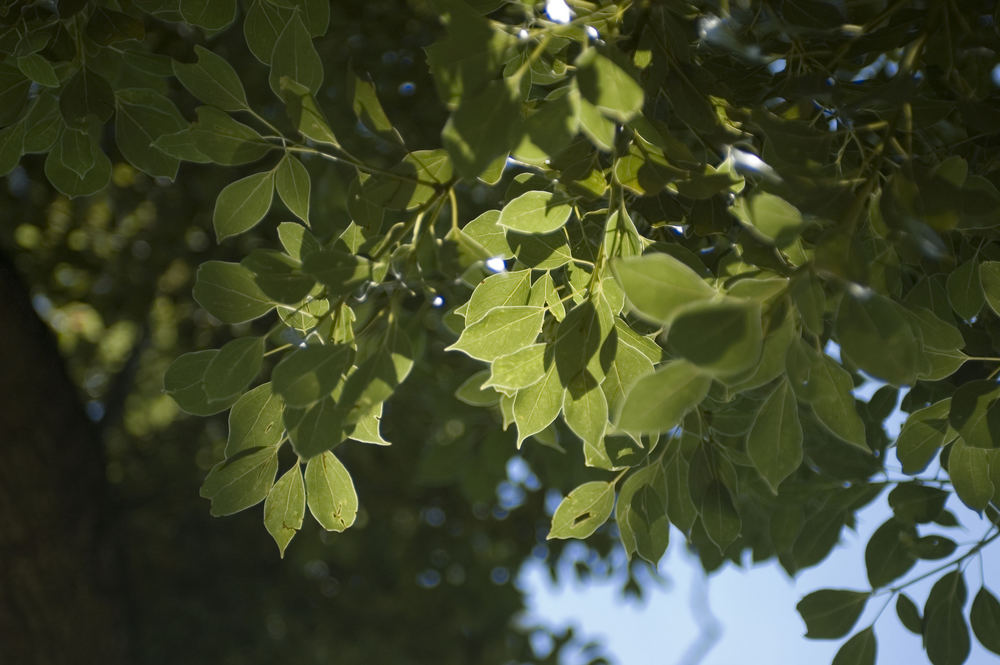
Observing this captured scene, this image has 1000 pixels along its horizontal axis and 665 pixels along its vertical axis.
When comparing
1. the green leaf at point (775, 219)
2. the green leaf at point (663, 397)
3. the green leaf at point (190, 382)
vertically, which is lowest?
the green leaf at point (190, 382)

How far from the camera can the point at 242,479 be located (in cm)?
95

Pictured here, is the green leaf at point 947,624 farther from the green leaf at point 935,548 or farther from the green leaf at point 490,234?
the green leaf at point 490,234

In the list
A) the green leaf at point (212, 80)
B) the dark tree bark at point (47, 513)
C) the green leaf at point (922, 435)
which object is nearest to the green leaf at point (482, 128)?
the green leaf at point (212, 80)

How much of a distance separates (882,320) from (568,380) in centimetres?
29

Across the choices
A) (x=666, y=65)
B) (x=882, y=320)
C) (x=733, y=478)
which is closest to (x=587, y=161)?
(x=666, y=65)

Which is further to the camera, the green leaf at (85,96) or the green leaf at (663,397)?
the green leaf at (85,96)

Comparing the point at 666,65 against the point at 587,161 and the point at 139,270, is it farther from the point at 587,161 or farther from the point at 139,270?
the point at 139,270

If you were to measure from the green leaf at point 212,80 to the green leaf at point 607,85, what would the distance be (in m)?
0.41

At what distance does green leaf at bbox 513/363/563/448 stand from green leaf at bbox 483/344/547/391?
0.05ft

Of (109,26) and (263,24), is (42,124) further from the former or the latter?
(263,24)

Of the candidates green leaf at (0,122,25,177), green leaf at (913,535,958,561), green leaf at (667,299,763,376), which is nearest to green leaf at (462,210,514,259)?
green leaf at (667,299,763,376)

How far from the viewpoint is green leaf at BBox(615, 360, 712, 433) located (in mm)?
596

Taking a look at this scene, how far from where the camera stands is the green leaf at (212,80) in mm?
895

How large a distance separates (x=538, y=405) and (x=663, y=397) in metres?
0.27
